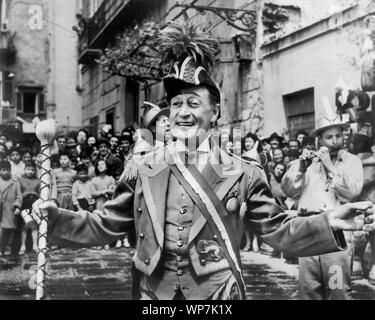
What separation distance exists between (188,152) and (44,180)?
0.47 m

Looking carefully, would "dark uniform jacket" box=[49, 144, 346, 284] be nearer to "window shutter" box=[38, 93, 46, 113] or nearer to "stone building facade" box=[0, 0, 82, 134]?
"stone building facade" box=[0, 0, 82, 134]

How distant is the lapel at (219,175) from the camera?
6.29ft

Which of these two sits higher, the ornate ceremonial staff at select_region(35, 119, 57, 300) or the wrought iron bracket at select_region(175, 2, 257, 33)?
the wrought iron bracket at select_region(175, 2, 257, 33)

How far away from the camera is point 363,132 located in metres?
4.31

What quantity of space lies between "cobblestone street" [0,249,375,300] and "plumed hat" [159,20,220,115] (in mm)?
1973

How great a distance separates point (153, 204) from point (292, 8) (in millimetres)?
4156

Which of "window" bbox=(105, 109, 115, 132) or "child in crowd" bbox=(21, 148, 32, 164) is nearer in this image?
"child in crowd" bbox=(21, 148, 32, 164)

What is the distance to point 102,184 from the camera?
5805 millimetres

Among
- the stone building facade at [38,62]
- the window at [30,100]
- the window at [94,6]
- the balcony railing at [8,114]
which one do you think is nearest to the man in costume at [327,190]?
the window at [30,100]

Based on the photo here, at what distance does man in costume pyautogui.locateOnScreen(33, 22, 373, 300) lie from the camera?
1902 mm

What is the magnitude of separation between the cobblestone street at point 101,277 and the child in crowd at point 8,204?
0.28 m

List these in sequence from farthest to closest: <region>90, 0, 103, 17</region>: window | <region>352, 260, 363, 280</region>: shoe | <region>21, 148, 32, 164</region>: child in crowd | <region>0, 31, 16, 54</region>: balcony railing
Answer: <region>90, 0, 103, 17</region>: window → <region>21, 148, 32, 164</region>: child in crowd → <region>0, 31, 16, 54</region>: balcony railing → <region>352, 260, 363, 280</region>: shoe

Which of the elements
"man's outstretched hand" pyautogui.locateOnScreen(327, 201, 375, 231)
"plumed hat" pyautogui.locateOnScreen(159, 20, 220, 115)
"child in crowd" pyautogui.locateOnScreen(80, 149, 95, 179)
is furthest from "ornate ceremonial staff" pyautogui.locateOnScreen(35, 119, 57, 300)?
"child in crowd" pyautogui.locateOnScreen(80, 149, 95, 179)
